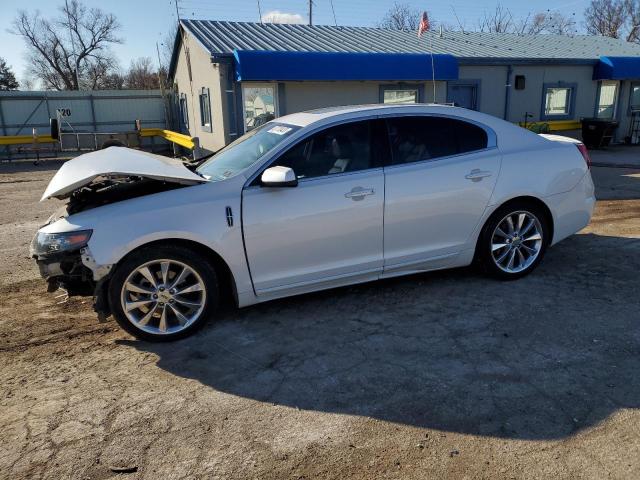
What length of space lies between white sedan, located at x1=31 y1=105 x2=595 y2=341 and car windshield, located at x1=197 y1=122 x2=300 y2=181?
0.02m

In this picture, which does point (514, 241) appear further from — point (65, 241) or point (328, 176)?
point (65, 241)

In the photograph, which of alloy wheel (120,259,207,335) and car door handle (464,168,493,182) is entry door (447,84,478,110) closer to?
car door handle (464,168,493,182)

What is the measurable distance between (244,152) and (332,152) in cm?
85

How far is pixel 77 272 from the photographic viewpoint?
12.4 ft

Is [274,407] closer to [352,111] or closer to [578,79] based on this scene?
[352,111]

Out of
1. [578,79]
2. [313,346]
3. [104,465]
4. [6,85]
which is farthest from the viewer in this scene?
[6,85]

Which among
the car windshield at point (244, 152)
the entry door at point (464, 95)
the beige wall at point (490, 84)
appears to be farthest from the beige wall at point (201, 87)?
the car windshield at point (244, 152)

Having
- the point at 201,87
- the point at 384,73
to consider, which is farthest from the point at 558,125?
the point at 201,87

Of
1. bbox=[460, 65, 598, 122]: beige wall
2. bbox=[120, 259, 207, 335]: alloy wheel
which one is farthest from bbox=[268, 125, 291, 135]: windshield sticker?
bbox=[460, 65, 598, 122]: beige wall

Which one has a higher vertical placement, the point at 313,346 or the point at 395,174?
the point at 395,174

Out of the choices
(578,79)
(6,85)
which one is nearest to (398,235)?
(578,79)

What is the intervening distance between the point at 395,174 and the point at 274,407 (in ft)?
7.19

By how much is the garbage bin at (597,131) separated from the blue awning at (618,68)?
1790 mm

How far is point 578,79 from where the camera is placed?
1822 centimetres
